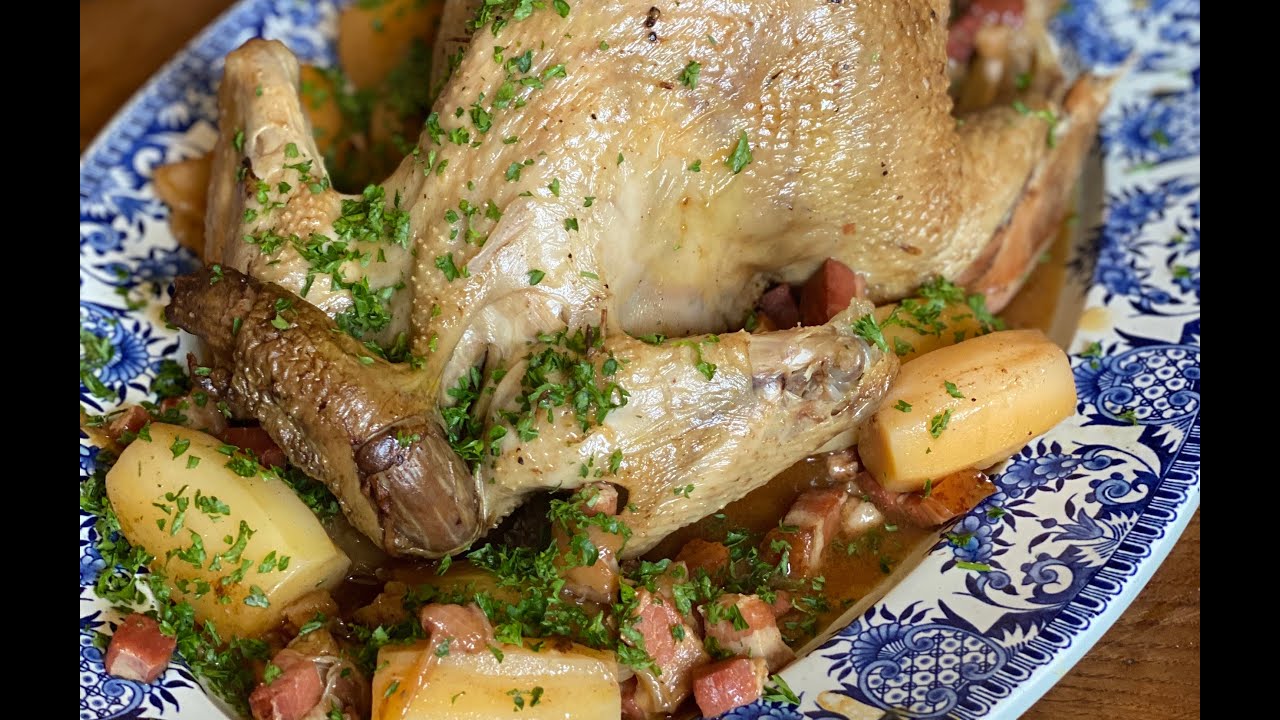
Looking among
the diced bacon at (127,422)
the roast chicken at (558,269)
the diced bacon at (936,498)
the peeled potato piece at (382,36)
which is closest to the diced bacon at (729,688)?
the roast chicken at (558,269)

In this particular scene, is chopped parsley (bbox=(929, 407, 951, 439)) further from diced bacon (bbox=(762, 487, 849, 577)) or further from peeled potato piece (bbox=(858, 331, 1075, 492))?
diced bacon (bbox=(762, 487, 849, 577))

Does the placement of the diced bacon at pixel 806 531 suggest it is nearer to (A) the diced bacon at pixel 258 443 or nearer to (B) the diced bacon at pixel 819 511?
(B) the diced bacon at pixel 819 511

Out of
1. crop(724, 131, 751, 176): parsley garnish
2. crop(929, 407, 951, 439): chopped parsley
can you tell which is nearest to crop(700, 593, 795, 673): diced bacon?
crop(929, 407, 951, 439): chopped parsley

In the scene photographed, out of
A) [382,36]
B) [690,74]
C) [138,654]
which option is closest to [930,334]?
[690,74]

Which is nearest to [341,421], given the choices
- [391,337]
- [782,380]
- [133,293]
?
[391,337]

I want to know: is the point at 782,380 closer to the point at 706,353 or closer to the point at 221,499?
the point at 706,353

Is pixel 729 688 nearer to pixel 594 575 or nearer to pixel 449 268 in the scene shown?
pixel 594 575
